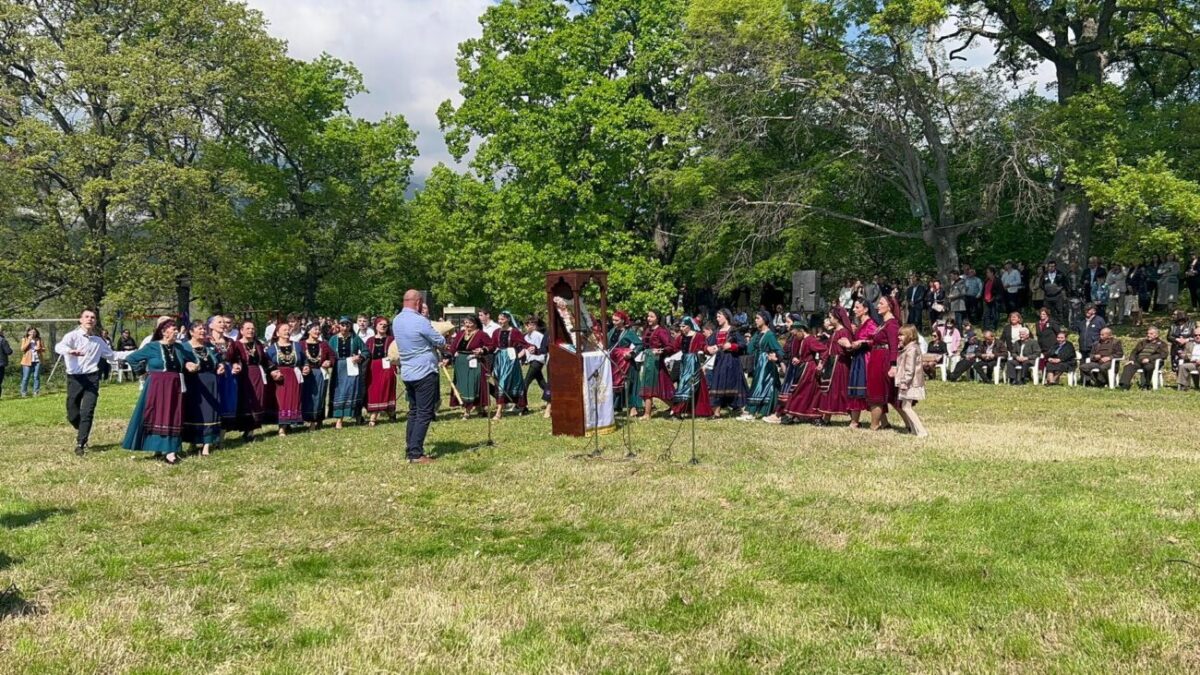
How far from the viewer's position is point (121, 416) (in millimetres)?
14984

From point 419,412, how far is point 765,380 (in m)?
6.15

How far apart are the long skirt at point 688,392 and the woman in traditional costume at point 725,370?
0.64ft

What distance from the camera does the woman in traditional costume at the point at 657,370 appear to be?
13.5 meters

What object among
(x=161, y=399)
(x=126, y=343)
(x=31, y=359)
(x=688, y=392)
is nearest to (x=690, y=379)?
(x=688, y=392)

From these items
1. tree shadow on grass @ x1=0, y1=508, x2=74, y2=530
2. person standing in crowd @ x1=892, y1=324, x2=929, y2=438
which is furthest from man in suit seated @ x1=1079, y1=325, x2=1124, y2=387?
tree shadow on grass @ x1=0, y1=508, x2=74, y2=530

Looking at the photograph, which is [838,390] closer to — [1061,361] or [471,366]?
[471,366]

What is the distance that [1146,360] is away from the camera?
53.6 ft

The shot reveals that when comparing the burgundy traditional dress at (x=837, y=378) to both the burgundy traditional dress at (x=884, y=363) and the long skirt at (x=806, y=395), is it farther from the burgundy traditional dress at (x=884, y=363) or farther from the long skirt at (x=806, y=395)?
the burgundy traditional dress at (x=884, y=363)

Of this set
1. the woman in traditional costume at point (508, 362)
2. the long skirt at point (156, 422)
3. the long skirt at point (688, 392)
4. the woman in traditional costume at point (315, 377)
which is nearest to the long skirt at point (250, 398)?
the woman in traditional costume at point (315, 377)

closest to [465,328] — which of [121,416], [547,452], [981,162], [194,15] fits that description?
[547,452]

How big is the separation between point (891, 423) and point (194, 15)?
28.1 meters

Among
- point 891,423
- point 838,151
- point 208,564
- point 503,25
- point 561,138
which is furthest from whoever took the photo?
point 503,25

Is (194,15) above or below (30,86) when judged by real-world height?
above

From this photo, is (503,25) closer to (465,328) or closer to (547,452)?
(465,328)
